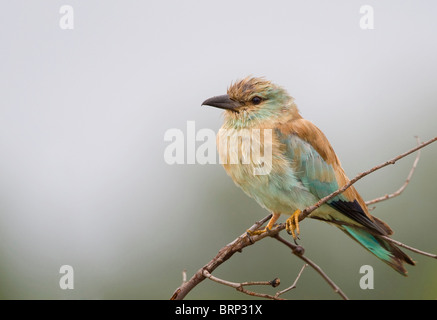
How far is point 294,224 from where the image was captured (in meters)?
4.55

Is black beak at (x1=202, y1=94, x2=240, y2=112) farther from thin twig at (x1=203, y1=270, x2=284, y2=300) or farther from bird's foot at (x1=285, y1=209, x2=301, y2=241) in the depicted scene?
thin twig at (x1=203, y1=270, x2=284, y2=300)

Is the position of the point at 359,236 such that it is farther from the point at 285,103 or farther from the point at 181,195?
the point at 181,195

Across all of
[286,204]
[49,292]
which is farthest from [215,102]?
[49,292]

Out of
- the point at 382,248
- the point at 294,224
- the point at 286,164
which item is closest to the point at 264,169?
the point at 286,164

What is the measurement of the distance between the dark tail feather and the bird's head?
103cm

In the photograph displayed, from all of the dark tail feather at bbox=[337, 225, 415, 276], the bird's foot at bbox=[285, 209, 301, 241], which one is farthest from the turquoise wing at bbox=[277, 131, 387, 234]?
the bird's foot at bbox=[285, 209, 301, 241]

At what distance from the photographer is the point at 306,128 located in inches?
196

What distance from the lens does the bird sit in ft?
15.3

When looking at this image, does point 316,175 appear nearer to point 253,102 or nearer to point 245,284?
point 253,102

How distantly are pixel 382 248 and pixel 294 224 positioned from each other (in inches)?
35.5

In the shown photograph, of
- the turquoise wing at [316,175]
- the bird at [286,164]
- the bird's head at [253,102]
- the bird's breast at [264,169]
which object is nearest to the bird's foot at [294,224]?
the bird at [286,164]

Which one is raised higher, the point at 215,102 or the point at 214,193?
the point at 215,102

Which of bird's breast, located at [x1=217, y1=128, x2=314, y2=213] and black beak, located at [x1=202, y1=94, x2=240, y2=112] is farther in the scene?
black beak, located at [x1=202, y1=94, x2=240, y2=112]
